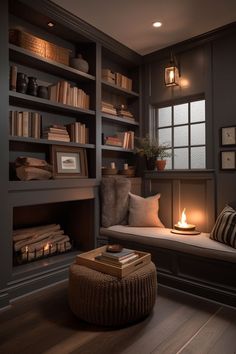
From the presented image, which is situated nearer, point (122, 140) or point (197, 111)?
point (197, 111)

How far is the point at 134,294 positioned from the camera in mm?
1825

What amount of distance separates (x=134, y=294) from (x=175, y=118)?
2521mm

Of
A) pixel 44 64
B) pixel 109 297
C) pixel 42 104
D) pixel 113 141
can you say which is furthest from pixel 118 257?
pixel 44 64

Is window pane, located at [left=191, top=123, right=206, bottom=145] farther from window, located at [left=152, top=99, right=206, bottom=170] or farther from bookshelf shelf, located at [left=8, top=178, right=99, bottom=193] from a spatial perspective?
bookshelf shelf, located at [left=8, top=178, right=99, bottom=193]

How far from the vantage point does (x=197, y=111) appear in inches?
132

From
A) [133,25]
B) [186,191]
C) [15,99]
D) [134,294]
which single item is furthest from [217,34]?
[134,294]

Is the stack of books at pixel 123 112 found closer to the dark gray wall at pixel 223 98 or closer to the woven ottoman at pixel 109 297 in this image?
the dark gray wall at pixel 223 98

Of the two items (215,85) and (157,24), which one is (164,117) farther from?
(157,24)

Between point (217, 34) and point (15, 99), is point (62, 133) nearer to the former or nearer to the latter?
point (15, 99)

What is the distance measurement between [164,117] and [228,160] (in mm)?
1209

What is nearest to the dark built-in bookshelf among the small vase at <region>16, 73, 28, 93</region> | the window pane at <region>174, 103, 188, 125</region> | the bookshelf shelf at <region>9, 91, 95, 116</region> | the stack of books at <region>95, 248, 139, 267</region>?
the bookshelf shelf at <region>9, 91, 95, 116</region>

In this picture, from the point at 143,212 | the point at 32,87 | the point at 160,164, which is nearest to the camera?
the point at 32,87

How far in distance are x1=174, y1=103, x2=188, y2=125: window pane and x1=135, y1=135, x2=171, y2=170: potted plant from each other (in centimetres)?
42

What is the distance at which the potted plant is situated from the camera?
135 inches
